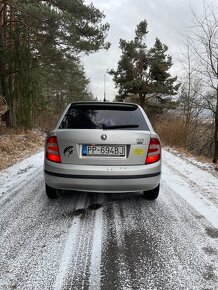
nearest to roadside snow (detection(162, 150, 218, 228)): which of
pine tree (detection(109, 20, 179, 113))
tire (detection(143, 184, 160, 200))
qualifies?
tire (detection(143, 184, 160, 200))

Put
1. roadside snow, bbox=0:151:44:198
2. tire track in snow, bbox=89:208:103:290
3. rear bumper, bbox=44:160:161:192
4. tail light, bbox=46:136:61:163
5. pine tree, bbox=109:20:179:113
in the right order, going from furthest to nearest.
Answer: pine tree, bbox=109:20:179:113 → roadside snow, bbox=0:151:44:198 → tail light, bbox=46:136:61:163 → rear bumper, bbox=44:160:161:192 → tire track in snow, bbox=89:208:103:290

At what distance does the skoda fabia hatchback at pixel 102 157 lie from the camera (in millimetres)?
3477

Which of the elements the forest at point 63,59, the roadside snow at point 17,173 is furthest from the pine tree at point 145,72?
the roadside snow at point 17,173

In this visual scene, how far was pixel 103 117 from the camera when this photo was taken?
12.5ft

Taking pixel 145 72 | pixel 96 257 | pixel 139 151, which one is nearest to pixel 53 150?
pixel 139 151

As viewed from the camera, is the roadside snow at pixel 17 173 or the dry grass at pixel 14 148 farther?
the dry grass at pixel 14 148

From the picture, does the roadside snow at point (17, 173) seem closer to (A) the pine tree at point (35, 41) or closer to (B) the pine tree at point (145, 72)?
(A) the pine tree at point (35, 41)

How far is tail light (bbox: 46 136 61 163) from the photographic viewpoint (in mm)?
3583

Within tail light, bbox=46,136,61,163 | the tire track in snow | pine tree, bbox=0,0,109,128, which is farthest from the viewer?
pine tree, bbox=0,0,109,128

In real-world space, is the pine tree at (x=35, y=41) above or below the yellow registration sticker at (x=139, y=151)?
above

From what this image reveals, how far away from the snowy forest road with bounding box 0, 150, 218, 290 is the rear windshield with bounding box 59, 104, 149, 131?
1291 millimetres

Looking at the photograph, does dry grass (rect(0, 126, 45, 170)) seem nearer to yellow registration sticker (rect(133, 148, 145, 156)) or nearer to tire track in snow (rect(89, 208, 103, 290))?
tire track in snow (rect(89, 208, 103, 290))

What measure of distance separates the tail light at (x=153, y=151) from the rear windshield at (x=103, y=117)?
230 millimetres

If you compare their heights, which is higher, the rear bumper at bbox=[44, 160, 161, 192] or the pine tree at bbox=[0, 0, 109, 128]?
the pine tree at bbox=[0, 0, 109, 128]
